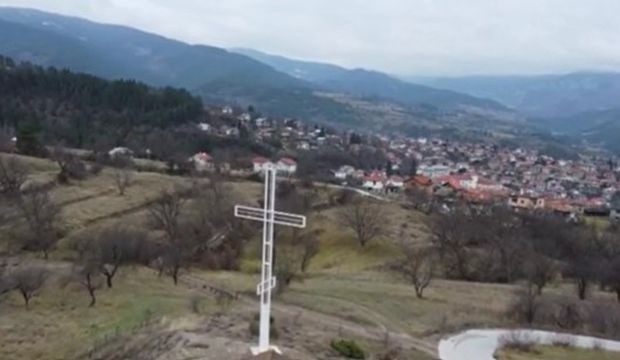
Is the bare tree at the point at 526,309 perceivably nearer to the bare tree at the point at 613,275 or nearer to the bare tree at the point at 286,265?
the bare tree at the point at 613,275

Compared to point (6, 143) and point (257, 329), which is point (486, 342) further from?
point (6, 143)

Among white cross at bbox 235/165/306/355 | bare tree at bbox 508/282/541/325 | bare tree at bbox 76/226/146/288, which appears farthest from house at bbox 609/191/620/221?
white cross at bbox 235/165/306/355

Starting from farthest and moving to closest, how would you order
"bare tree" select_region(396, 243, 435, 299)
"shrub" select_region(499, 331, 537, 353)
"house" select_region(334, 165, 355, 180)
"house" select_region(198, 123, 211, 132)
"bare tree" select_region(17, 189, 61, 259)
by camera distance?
"house" select_region(198, 123, 211, 132) → "house" select_region(334, 165, 355, 180) → "bare tree" select_region(17, 189, 61, 259) → "bare tree" select_region(396, 243, 435, 299) → "shrub" select_region(499, 331, 537, 353)

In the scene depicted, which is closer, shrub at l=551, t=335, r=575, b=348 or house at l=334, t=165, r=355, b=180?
shrub at l=551, t=335, r=575, b=348

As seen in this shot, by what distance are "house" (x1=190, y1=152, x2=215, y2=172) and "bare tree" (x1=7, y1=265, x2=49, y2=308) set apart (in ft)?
181

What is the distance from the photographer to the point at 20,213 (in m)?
66.4

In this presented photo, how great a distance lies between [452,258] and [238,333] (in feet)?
123

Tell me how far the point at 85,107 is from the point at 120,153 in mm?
37015

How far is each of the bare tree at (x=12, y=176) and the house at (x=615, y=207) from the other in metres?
71.3

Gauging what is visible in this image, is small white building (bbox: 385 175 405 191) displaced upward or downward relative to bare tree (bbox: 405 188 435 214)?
downward

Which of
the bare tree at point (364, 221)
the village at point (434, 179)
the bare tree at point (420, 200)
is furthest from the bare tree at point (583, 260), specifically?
the village at point (434, 179)

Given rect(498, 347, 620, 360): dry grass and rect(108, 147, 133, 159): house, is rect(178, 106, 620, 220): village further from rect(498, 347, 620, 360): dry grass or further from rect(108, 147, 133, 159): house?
rect(498, 347, 620, 360): dry grass

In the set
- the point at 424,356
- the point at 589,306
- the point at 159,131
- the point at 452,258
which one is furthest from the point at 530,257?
the point at 159,131

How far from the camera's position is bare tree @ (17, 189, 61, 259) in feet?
198
